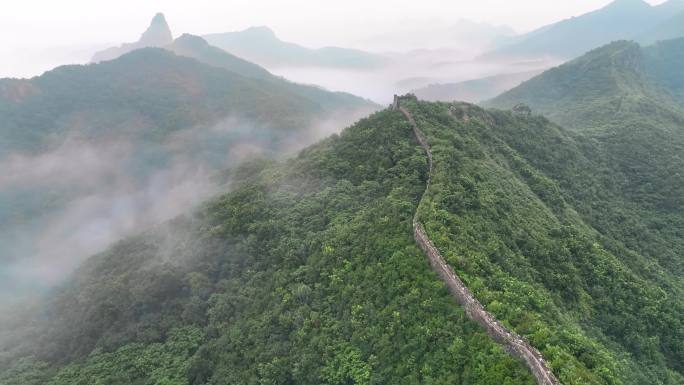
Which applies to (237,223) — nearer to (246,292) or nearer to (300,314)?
(246,292)

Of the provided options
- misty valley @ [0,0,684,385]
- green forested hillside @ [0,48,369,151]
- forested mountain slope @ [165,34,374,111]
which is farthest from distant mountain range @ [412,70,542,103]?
misty valley @ [0,0,684,385]

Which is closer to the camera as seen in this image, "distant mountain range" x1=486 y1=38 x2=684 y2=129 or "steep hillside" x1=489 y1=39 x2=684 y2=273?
"steep hillside" x1=489 y1=39 x2=684 y2=273

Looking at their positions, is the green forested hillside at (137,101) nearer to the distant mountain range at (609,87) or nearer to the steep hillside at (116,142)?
the steep hillside at (116,142)

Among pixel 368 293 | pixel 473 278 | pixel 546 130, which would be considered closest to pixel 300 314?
pixel 368 293

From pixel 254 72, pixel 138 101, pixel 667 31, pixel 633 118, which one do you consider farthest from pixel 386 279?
pixel 667 31

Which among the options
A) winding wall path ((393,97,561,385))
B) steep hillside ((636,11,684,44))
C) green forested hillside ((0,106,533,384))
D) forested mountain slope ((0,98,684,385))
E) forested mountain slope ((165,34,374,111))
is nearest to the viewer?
winding wall path ((393,97,561,385))

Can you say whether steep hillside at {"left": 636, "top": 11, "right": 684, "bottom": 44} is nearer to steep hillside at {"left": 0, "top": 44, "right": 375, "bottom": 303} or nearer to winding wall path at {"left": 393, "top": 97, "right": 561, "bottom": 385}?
steep hillside at {"left": 0, "top": 44, "right": 375, "bottom": 303}

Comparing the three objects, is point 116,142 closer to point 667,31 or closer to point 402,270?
point 402,270
